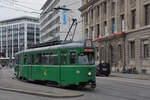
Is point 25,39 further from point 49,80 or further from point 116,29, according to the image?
point 49,80

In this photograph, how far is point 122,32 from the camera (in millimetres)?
42531

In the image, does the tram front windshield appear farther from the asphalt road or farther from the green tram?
the asphalt road

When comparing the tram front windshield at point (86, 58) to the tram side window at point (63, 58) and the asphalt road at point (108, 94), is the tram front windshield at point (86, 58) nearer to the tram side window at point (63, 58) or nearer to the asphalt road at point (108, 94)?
the tram side window at point (63, 58)

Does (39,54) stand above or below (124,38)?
below

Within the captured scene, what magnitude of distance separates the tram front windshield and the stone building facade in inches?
654

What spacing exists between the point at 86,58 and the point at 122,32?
90.8 ft

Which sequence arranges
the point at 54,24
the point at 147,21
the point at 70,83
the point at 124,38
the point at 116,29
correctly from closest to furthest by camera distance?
the point at 70,83 < the point at 147,21 < the point at 124,38 < the point at 116,29 < the point at 54,24

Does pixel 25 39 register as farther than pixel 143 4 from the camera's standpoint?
Yes

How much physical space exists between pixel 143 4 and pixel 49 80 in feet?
79.9

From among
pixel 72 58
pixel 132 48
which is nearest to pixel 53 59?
pixel 72 58

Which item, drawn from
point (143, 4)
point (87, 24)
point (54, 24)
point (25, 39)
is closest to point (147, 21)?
point (143, 4)

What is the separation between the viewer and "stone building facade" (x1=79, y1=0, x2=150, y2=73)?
3791 centimetres

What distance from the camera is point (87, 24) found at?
58125 mm

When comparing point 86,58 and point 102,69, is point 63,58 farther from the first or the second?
point 102,69
